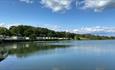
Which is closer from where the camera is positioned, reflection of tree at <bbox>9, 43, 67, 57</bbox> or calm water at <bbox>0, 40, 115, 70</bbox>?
calm water at <bbox>0, 40, 115, 70</bbox>

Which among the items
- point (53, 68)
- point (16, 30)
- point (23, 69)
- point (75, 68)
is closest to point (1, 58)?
point (23, 69)

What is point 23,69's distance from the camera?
17.2 metres

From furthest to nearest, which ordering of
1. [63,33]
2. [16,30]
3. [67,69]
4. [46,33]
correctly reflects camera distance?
[63,33]
[46,33]
[16,30]
[67,69]

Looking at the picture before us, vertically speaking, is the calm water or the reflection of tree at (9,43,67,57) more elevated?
the reflection of tree at (9,43,67,57)

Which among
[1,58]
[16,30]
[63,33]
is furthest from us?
[63,33]

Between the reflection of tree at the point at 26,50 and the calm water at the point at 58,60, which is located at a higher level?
the reflection of tree at the point at 26,50

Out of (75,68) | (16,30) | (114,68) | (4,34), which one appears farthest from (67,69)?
(16,30)

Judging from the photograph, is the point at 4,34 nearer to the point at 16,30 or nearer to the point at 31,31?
the point at 16,30

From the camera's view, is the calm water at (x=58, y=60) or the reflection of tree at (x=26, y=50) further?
the reflection of tree at (x=26, y=50)

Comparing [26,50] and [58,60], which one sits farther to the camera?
[26,50]

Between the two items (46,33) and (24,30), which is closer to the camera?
(24,30)

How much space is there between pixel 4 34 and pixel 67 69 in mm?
86238

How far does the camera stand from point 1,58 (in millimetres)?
22688

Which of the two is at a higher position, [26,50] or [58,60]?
[26,50]
